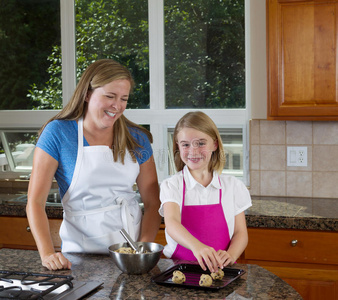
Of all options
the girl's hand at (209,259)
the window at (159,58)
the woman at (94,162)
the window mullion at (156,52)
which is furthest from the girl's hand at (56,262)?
the window mullion at (156,52)

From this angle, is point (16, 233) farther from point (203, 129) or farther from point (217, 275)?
point (217, 275)

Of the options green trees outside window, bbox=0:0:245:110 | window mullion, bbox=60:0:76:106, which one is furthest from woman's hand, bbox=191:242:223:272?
window mullion, bbox=60:0:76:106

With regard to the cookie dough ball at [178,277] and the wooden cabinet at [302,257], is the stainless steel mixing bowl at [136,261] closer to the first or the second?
the cookie dough ball at [178,277]

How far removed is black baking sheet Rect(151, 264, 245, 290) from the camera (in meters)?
1.38

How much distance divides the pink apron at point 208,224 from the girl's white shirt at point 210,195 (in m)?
0.02

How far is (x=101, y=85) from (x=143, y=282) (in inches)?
29.9

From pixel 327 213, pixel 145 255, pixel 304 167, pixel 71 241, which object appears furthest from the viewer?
pixel 304 167

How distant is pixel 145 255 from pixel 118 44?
226cm

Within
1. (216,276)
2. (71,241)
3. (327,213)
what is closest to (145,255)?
(216,276)

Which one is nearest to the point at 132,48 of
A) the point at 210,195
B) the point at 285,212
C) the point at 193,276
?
the point at 285,212

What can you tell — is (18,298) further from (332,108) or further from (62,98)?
(62,98)

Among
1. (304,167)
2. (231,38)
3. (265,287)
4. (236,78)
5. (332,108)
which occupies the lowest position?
(265,287)

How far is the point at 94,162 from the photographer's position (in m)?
1.88

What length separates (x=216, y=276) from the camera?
55.9 inches
